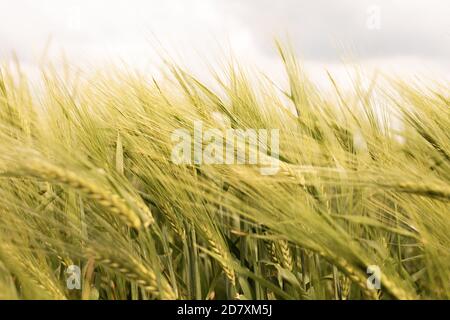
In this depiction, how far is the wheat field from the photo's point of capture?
903mm

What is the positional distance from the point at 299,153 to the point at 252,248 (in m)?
0.22

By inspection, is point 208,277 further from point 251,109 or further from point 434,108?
point 434,108

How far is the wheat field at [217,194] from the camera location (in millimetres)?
903

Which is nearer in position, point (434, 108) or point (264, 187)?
point (264, 187)

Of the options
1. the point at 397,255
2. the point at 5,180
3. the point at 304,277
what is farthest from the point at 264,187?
the point at 5,180

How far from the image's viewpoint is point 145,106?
1.40 meters

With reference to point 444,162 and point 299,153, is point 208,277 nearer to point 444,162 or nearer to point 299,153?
point 299,153

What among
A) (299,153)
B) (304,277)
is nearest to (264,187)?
(299,153)

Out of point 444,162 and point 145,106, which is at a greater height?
point 145,106

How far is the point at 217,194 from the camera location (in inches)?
48.6

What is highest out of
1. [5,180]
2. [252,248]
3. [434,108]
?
[434,108]
